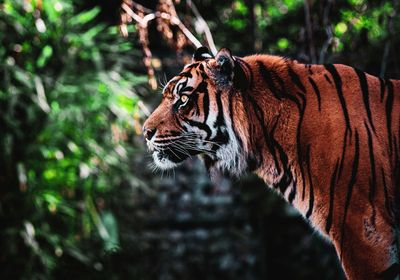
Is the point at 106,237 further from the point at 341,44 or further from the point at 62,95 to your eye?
the point at 341,44

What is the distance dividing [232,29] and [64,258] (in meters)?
2.81

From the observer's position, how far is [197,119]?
2479 mm

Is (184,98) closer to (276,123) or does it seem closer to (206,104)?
(206,104)

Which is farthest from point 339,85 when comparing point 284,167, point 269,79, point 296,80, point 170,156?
point 170,156

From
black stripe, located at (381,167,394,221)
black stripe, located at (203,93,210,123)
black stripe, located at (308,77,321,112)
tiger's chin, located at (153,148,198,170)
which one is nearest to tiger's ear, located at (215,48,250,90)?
black stripe, located at (203,93,210,123)

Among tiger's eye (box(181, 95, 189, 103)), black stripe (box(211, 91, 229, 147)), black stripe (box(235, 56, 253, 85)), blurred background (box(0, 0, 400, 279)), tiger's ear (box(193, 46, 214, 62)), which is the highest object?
tiger's ear (box(193, 46, 214, 62))

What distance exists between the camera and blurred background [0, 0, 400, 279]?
578 cm

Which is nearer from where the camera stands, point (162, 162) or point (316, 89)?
point (316, 89)

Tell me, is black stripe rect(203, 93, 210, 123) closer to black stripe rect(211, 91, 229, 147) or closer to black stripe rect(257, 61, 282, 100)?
black stripe rect(211, 91, 229, 147)

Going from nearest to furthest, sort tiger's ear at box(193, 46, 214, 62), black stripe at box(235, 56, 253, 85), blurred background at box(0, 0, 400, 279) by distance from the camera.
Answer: black stripe at box(235, 56, 253, 85)
tiger's ear at box(193, 46, 214, 62)
blurred background at box(0, 0, 400, 279)

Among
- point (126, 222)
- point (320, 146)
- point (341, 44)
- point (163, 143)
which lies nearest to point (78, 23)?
point (126, 222)

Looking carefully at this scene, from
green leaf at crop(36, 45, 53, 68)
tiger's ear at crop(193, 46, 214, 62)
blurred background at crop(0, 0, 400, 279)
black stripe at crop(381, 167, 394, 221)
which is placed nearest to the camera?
black stripe at crop(381, 167, 394, 221)

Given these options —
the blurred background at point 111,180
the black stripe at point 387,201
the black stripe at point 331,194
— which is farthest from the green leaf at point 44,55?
the black stripe at point 387,201

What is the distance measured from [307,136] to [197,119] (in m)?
0.46
